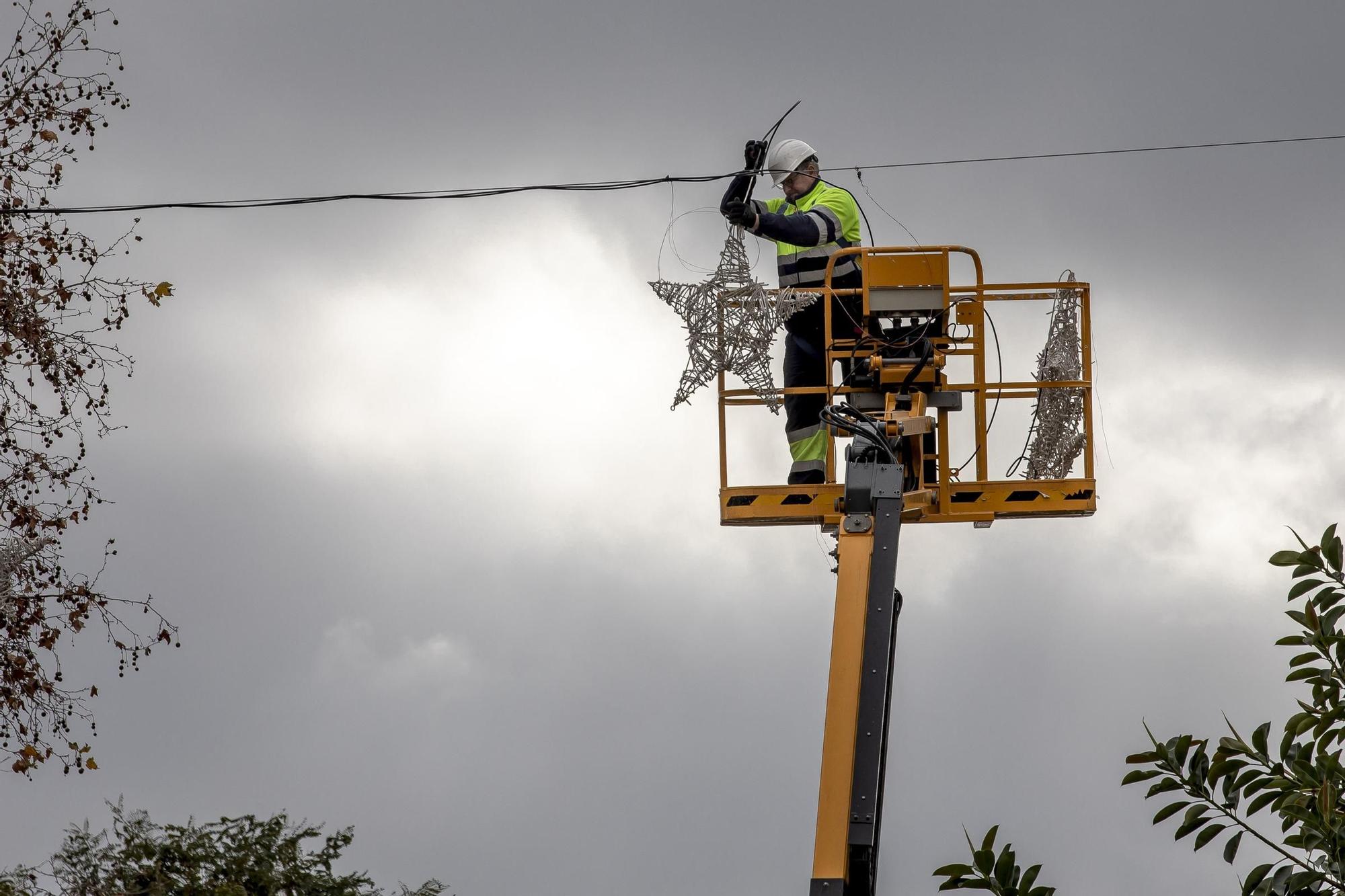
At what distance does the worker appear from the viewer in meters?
11.8

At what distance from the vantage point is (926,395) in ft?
36.0

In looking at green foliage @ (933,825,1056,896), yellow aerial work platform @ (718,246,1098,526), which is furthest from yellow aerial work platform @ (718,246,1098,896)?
green foliage @ (933,825,1056,896)

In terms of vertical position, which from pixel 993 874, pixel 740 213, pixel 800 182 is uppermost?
pixel 800 182

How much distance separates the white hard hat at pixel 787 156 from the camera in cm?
1249

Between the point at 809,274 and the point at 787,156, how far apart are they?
942 mm

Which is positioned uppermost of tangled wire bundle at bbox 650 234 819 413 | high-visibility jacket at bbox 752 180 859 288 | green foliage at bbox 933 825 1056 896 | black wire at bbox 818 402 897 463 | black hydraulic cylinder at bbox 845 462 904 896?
high-visibility jacket at bbox 752 180 859 288

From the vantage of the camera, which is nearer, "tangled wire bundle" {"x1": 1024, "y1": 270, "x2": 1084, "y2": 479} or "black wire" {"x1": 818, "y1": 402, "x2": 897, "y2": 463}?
"black wire" {"x1": 818, "y1": 402, "x2": 897, "y2": 463}

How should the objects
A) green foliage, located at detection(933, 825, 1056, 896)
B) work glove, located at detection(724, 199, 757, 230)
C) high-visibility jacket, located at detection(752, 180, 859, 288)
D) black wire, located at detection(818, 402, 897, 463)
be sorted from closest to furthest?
green foliage, located at detection(933, 825, 1056, 896)
black wire, located at detection(818, 402, 897, 463)
work glove, located at detection(724, 199, 757, 230)
high-visibility jacket, located at detection(752, 180, 859, 288)

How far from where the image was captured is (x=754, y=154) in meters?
10.1

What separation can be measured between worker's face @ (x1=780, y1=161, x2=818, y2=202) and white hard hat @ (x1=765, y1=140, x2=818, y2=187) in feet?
0.13

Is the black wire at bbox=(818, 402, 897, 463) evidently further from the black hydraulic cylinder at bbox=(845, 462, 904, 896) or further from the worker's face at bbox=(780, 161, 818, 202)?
the worker's face at bbox=(780, 161, 818, 202)

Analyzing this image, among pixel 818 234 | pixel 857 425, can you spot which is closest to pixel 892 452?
pixel 857 425

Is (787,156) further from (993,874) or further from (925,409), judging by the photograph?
(993,874)

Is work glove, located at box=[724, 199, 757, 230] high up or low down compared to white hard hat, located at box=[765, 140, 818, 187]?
down
